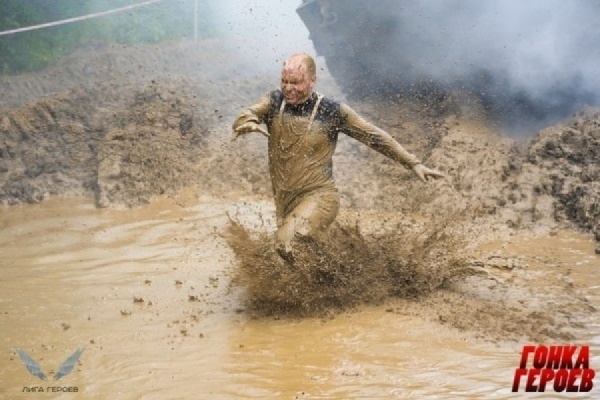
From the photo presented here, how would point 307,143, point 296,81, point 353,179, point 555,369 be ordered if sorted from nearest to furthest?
point 555,369 → point 296,81 → point 307,143 → point 353,179

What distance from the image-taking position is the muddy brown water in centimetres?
351

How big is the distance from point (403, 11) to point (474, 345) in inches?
219

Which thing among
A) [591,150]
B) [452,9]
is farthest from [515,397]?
[452,9]

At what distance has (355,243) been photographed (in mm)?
4820

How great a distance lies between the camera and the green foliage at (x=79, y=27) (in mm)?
10945

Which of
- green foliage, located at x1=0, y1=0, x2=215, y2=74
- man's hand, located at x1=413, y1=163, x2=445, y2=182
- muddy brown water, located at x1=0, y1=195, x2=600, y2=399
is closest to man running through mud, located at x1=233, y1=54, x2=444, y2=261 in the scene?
man's hand, located at x1=413, y1=163, x2=445, y2=182

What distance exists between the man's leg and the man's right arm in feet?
2.01

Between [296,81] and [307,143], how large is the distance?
0.43 meters

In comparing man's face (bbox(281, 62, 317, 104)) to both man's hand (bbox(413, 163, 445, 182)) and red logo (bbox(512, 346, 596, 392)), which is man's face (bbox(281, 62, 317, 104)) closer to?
man's hand (bbox(413, 163, 445, 182))

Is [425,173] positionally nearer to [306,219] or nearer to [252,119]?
[306,219]

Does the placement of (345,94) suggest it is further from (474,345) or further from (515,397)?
(515,397)

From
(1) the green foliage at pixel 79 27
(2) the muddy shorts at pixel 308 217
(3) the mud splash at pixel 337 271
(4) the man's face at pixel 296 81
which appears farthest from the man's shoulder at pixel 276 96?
(1) the green foliage at pixel 79 27

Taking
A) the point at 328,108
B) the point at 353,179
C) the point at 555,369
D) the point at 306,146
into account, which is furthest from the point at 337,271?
the point at 353,179

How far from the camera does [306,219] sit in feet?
15.2
